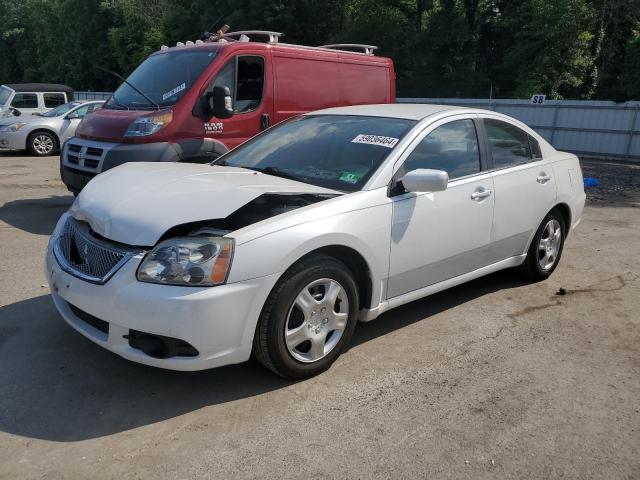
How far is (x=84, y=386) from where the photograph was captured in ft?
10.9

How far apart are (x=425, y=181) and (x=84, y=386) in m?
2.35

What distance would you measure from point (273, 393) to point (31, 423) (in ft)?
4.11

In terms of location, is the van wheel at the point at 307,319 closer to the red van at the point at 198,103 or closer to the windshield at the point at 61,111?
the red van at the point at 198,103

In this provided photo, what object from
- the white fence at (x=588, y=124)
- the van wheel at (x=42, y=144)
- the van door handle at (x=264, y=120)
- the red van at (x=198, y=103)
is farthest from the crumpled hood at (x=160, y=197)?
the white fence at (x=588, y=124)

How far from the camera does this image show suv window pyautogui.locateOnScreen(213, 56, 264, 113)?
7062 mm

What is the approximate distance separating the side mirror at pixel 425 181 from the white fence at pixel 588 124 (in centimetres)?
1705

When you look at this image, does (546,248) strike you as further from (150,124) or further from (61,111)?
(61,111)

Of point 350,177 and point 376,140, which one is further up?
point 376,140

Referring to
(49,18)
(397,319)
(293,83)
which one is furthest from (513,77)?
(49,18)

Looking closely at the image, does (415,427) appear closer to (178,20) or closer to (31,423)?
(31,423)

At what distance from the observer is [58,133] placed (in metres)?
14.9

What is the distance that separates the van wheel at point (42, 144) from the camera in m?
14.6

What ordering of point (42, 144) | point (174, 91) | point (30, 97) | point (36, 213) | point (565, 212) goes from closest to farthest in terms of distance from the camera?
1. point (565, 212)
2. point (174, 91)
3. point (36, 213)
4. point (42, 144)
5. point (30, 97)

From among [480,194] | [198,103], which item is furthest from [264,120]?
[480,194]
